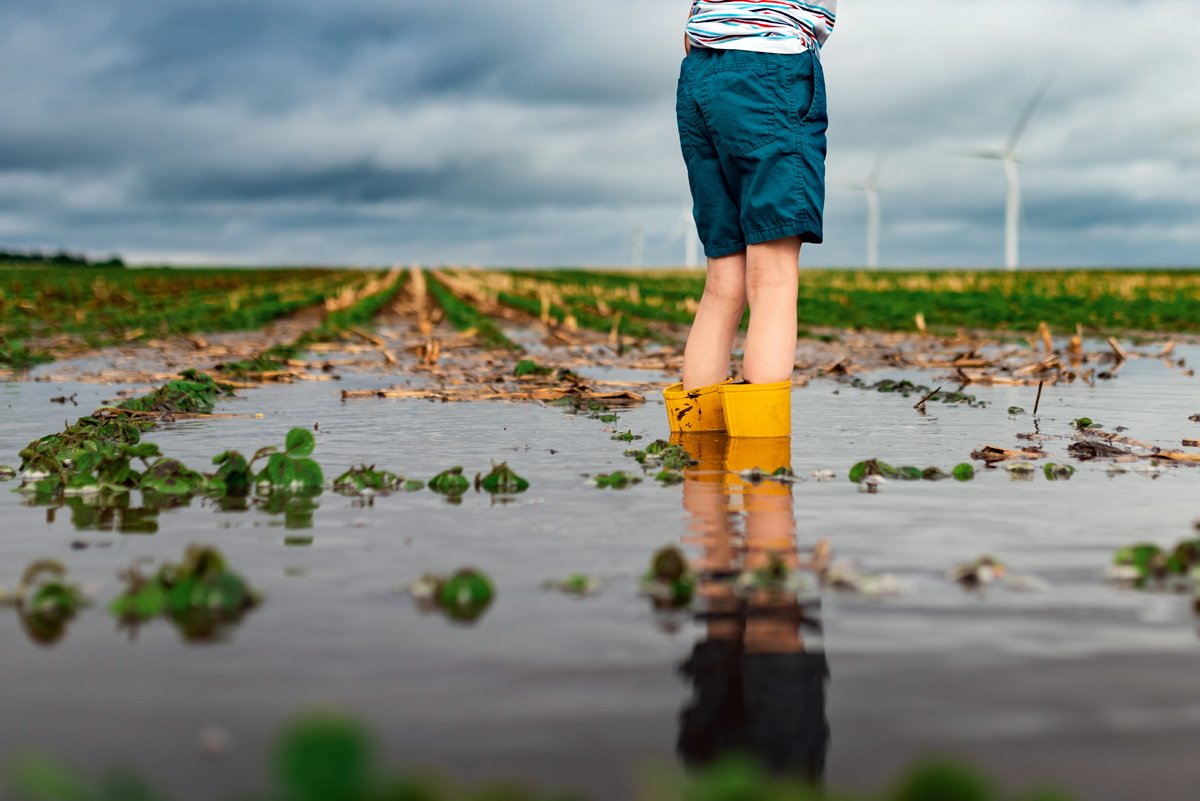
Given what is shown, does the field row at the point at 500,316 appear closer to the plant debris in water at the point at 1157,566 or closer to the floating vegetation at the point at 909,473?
the floating vegetation at the point at 909,473

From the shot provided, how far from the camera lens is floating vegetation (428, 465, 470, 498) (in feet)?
10.3

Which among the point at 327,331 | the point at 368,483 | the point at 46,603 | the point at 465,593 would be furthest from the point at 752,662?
the point at 327,331

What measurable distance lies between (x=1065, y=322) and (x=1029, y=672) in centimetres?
1495

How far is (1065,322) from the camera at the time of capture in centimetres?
1530

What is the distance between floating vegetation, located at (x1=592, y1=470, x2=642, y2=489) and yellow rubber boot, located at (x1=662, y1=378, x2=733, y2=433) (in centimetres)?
140

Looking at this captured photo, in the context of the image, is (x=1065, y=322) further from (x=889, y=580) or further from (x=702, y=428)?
(x=889, y=580)

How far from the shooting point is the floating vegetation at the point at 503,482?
3.15 m

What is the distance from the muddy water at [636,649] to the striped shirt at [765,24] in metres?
2.12

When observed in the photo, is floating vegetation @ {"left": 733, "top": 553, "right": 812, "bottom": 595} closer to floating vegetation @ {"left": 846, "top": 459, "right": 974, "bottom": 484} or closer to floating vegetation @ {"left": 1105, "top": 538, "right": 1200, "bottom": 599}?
floating vegetation @ {"left": 1105, "top": 538, "right": 1200, "bottom": 599}

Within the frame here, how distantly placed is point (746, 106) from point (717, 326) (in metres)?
0.95

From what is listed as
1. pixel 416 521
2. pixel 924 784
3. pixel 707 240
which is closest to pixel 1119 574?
pixel 924 784

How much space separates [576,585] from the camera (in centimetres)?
205

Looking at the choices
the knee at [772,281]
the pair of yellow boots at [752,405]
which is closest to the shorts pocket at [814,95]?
the knee at [772,281]

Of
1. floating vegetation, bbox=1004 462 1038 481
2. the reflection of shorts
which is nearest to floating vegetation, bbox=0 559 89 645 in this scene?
floating vegetation, bbox=1004 462 1038 481
